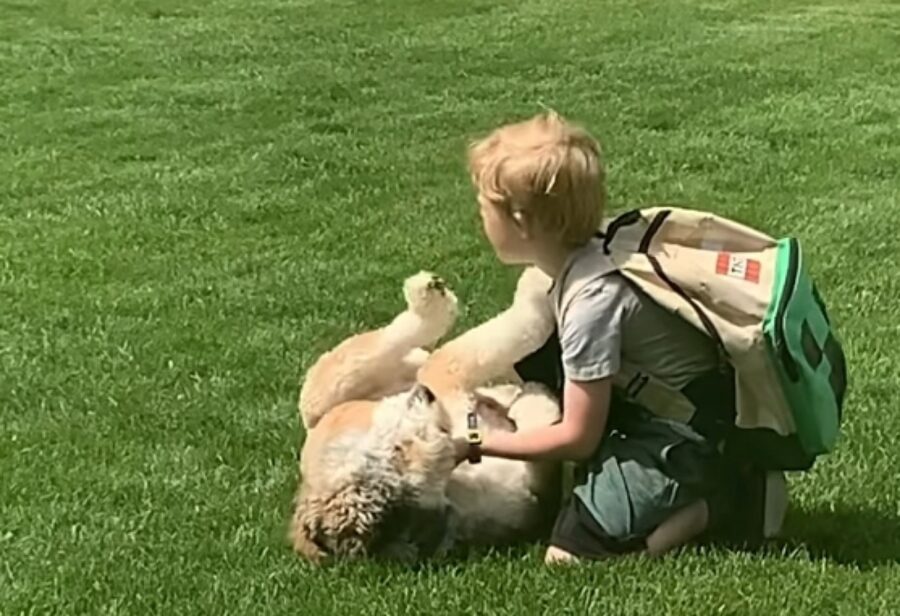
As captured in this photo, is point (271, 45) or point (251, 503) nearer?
point (251, 503)

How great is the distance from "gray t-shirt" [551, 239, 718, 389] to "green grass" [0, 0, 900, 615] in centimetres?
49

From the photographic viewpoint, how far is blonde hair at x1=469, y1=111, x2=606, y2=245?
13.0ft

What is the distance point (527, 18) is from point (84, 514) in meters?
11.4

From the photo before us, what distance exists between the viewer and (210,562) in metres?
4.27

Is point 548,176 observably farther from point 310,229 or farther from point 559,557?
point 310,229

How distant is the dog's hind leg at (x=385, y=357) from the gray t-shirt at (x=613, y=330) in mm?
470

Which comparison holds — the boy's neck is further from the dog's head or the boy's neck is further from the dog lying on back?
the dog's head

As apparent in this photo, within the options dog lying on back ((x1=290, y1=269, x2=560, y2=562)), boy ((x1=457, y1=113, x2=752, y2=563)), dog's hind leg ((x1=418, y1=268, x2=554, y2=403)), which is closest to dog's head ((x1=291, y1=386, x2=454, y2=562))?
dog lying on back ((x1=290, y1=269, x2=560, y2=562))

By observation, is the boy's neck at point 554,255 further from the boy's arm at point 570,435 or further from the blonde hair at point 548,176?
the boy's arm at point 570,435

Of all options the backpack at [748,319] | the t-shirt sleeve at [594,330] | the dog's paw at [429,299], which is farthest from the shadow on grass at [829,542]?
the dog's paw at [429,299]

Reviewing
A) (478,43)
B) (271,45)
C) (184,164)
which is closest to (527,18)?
(478,43)

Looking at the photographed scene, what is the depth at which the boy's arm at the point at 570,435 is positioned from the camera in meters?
4.00

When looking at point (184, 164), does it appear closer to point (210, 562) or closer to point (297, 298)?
point (297, 298)

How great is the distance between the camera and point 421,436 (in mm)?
4023
